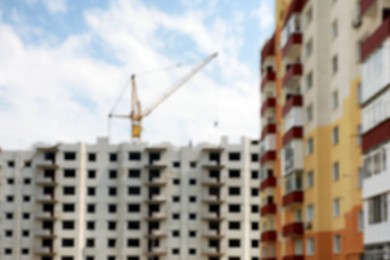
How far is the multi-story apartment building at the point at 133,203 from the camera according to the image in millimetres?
105688

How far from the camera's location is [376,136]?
33.6m

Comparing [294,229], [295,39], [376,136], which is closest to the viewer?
[376,136]

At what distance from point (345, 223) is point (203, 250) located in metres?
61.9

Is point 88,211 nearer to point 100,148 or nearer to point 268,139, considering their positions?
point 100,148

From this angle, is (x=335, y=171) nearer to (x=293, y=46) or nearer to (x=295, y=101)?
(x=295, y=101)

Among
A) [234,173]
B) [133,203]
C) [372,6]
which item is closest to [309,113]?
[372,6]

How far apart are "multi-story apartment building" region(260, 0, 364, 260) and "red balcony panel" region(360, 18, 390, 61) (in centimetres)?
874

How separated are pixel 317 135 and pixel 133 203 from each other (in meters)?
60.2

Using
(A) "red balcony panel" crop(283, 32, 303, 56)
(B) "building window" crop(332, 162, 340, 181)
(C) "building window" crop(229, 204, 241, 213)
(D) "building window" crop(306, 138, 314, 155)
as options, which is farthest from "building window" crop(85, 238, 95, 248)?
(B) "building window" crop(332, 162, 340, 181)

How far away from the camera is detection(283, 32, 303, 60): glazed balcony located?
55406 mm

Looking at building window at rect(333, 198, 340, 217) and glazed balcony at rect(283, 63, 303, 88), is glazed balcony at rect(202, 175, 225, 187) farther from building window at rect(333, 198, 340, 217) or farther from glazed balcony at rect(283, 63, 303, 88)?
building window at rect(333, 198, 340, 217)

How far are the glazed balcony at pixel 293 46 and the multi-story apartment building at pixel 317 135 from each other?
0.07m

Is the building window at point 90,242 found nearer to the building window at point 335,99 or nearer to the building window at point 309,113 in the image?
the building window at point 309,113

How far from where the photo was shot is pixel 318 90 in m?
50.7
